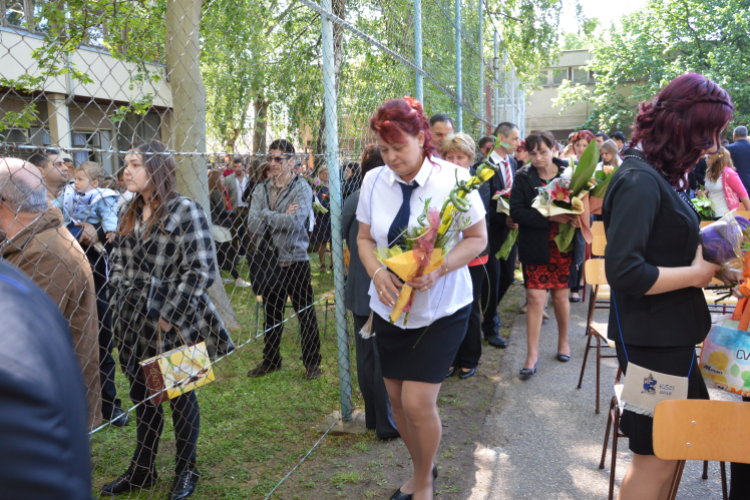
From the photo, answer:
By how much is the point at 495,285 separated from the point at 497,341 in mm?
593

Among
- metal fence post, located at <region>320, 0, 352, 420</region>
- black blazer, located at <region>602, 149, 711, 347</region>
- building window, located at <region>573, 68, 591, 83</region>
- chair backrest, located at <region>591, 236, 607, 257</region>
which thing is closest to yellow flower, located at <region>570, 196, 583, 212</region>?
chair backrest, located at <region>591, 236, 607, 257</region>

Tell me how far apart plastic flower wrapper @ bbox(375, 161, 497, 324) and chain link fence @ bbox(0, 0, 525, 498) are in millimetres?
886

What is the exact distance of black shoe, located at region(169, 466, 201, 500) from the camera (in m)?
3.07

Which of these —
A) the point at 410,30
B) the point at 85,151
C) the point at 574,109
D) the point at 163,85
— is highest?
the point at 574,109

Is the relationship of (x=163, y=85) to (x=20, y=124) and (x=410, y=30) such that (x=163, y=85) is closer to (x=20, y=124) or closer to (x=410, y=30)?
(x=20, y=124)

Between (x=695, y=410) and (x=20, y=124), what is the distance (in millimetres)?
2434

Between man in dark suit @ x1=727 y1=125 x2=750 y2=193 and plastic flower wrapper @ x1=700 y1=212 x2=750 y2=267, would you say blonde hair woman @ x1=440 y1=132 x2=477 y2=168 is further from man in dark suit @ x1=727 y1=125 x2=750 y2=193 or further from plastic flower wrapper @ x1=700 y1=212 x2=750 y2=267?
man in dark suit @ x1=727 y1=125 x2=750 y2=193

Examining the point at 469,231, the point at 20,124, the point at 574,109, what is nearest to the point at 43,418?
the point at 20,124

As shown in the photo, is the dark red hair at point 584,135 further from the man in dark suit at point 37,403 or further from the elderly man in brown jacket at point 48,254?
the man in dark suit at point 37,403

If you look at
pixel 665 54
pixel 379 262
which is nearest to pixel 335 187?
pixel 379 262

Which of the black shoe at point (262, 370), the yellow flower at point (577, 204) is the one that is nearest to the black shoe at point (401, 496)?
the black shoe at point (262, 370)

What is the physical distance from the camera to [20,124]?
176 centimetres

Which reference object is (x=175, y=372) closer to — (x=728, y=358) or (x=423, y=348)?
(x=423, y=348)

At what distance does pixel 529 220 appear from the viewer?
4828 millimetres
